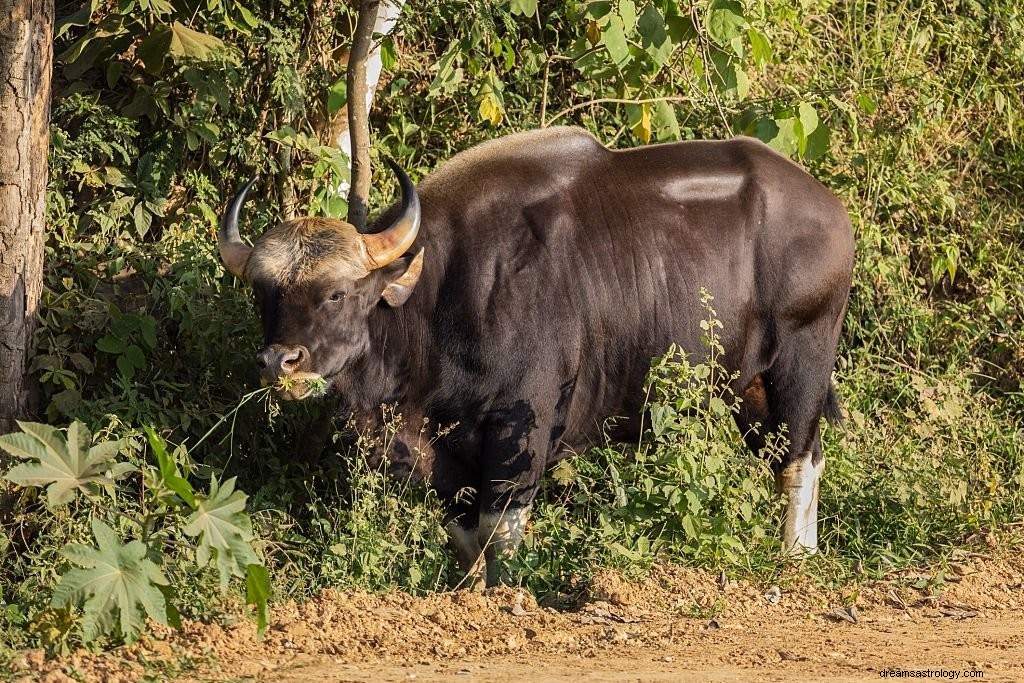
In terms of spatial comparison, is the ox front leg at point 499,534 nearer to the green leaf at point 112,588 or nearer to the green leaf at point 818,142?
the green leaf at point 112,588

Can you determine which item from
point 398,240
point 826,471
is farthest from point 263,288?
point 826,471

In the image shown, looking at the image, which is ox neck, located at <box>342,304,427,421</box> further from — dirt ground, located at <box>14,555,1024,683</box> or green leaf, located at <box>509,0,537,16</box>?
green leaf, located at <box>509,0,537,16</box>

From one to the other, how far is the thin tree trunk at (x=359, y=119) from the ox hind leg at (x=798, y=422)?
227 centimetres

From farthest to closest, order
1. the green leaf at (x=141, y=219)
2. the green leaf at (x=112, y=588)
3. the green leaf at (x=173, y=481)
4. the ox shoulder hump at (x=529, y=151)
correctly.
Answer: the green leaf at (x=141, y=219) → the ox shoulder hump at (x=529, y=151) → the green leaf at (x=173, y=481) → the green leaf at (x=112, y=588)

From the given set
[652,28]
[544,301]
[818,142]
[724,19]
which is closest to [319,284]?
[544,301]

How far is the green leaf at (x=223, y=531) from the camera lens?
4.48m

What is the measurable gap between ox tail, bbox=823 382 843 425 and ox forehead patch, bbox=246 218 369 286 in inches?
108

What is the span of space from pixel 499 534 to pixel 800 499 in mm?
1637

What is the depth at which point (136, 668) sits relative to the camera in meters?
4.46

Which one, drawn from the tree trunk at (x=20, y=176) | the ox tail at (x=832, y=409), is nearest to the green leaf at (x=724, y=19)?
the ox tail at (x=832, y=409)

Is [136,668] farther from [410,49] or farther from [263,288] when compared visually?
[410,49]

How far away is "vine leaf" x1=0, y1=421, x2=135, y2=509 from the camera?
16.1ft

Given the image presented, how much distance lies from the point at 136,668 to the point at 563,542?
224 cm

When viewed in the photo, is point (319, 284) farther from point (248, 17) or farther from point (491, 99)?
point (248, 17)
